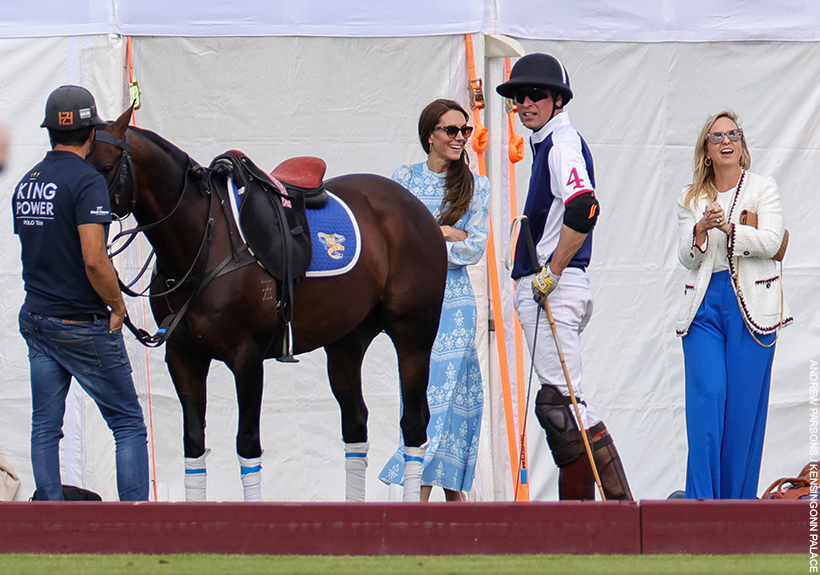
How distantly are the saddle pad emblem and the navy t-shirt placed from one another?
105 cm

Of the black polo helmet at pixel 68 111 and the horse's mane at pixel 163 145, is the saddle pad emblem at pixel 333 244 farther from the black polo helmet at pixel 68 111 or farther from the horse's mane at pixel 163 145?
the black polo helmet at pixel 68 111

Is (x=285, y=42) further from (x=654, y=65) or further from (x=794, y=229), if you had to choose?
(x=794, y=229)

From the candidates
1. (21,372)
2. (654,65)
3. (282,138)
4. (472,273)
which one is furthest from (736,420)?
(21,372)

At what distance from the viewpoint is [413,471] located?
530 centimetres

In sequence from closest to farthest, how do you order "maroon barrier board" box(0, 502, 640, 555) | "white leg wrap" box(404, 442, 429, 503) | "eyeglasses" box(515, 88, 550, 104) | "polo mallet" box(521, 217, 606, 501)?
1. "maroon barrier board" box(0, 502, 640, 555)
2. "polo mallet" box(521, 217, 606, 501)
3. "eyeglasses" box(515, 88, 550, 104)
4. "white leg wrap" box(404, 442, 429, 503)

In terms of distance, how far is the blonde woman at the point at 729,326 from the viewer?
5285mm

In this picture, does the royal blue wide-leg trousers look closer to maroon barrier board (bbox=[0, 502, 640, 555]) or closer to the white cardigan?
the white cardigan

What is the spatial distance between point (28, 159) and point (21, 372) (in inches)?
47.4

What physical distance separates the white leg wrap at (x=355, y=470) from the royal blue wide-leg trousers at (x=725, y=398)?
157cm

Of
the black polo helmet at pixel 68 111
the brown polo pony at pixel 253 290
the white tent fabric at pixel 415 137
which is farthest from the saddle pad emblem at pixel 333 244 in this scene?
the white tent fabric at pixel 415 137

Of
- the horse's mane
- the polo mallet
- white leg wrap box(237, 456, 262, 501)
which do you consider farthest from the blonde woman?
the horse's mane

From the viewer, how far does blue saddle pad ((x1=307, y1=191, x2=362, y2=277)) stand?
16.5 feet

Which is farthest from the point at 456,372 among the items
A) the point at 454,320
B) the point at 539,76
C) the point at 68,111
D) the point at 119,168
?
the point at 68,111

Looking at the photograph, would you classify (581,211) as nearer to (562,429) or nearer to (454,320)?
(562,429)
